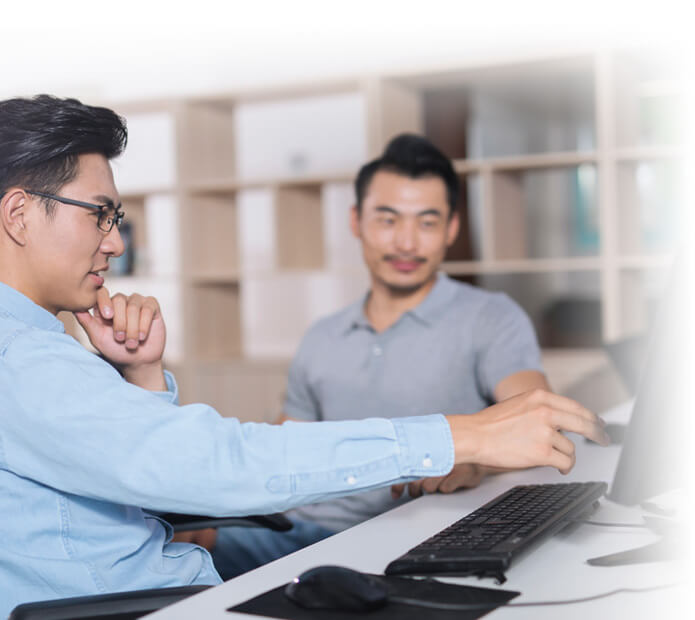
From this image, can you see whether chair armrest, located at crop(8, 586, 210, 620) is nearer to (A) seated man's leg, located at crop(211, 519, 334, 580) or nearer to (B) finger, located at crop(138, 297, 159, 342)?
(B) finger, located at crop(138, 297, 159, 342)

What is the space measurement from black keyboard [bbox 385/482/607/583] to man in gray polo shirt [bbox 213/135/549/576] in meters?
0.66

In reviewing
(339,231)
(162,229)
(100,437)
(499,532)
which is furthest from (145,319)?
(162,229)

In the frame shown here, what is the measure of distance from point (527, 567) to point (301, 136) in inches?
188

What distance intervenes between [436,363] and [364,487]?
1112 millimetres

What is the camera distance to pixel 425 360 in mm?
2172

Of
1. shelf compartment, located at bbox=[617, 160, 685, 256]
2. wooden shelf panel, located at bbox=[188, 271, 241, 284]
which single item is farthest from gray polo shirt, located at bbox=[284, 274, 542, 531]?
shelf compartment, located at bbox=[617, 160, 685, 256]

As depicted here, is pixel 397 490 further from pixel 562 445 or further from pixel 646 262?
pixel 646 262

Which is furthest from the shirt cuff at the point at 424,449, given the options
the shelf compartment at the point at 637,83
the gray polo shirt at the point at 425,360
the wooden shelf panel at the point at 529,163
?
the shelf compartment at the point at 637,83

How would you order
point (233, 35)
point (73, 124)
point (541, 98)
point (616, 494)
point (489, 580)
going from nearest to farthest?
point (489, 580)
point (73, 124)
point (616, 494)
point (233, 35)
point (541, 98)

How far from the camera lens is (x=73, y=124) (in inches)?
49.5

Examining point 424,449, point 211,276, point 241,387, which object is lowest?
point 241,387

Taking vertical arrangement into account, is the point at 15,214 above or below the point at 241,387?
above

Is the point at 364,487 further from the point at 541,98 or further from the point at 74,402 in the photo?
the point at 541,98

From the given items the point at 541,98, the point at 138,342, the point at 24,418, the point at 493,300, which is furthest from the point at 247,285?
the point at 24,418
